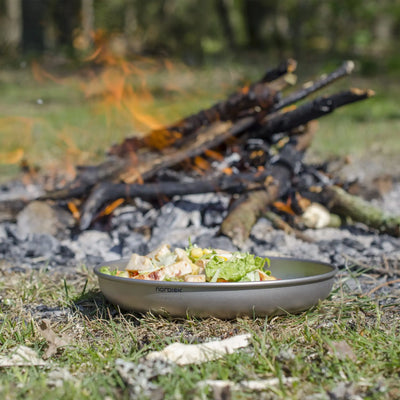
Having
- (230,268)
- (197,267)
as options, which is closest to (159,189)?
(197,267)

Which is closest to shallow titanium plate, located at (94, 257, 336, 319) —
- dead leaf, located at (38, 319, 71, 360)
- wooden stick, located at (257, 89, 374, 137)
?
dead leaf, located at (38, 319, 71, 360)

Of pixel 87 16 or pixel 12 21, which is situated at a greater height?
pixel 12 21

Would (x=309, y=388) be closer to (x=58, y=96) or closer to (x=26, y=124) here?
(x=26, y=124)

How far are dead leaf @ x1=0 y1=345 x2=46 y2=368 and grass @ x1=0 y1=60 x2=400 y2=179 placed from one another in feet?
10.2

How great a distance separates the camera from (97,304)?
3078 millimetres

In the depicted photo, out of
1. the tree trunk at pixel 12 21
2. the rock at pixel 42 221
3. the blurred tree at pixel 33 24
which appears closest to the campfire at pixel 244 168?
the rock at pixel 42 221

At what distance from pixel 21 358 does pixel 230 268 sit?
1.01m

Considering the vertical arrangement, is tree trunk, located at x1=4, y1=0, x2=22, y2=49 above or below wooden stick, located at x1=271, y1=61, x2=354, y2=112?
above

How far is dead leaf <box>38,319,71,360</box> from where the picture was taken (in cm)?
235

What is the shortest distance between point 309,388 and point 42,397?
3.06 ft

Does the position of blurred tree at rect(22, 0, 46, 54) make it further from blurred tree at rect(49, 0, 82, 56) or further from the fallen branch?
the fallen branch

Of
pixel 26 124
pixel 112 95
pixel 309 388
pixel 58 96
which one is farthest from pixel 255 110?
pixel 58 96

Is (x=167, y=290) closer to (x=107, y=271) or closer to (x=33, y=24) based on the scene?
(x=107, y=271)

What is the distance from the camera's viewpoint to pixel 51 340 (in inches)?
95.2
